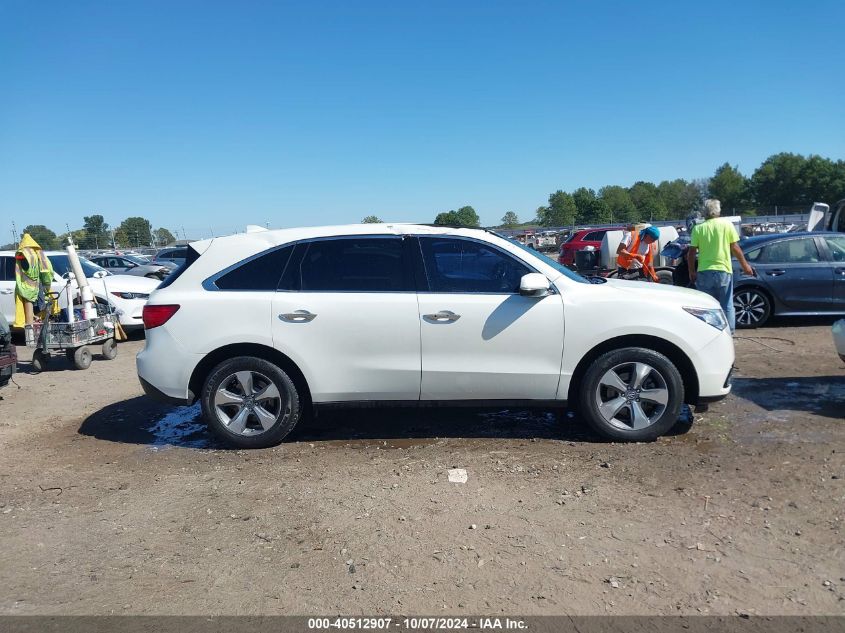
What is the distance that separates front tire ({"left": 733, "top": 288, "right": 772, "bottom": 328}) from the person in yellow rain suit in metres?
10.2

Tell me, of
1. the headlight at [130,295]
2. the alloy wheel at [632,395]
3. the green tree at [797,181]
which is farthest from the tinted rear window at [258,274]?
the green tree at [797,181]

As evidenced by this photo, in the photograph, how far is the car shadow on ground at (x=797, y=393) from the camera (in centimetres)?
562

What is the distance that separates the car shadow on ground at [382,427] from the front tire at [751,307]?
4932mm

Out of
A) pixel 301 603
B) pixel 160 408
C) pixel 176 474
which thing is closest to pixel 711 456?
pixel 301 603

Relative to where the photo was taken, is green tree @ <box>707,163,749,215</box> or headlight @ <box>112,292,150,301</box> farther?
green tree @ <box>707,163,749,215</box>

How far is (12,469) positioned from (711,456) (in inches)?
207

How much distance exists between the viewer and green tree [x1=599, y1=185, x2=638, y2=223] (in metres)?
66.3

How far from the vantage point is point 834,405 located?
5660mm

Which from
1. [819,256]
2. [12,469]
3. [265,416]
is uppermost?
[819,256]

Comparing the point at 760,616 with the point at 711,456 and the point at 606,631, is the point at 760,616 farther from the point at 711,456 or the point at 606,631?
the point at 711,456

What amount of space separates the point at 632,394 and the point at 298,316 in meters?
2.61

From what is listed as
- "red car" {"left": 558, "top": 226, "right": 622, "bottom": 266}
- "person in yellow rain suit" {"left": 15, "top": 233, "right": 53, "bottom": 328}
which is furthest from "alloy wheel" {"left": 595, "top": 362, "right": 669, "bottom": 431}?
"red car" {"left": 558, "top": 226, "right": 622, "bottom": 266}

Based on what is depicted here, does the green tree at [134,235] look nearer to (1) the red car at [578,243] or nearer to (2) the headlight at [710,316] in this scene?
(1) the red car at [578,243]

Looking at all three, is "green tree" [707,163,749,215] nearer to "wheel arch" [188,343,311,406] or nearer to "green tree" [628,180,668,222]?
"green tree" [628,180,668,222]
